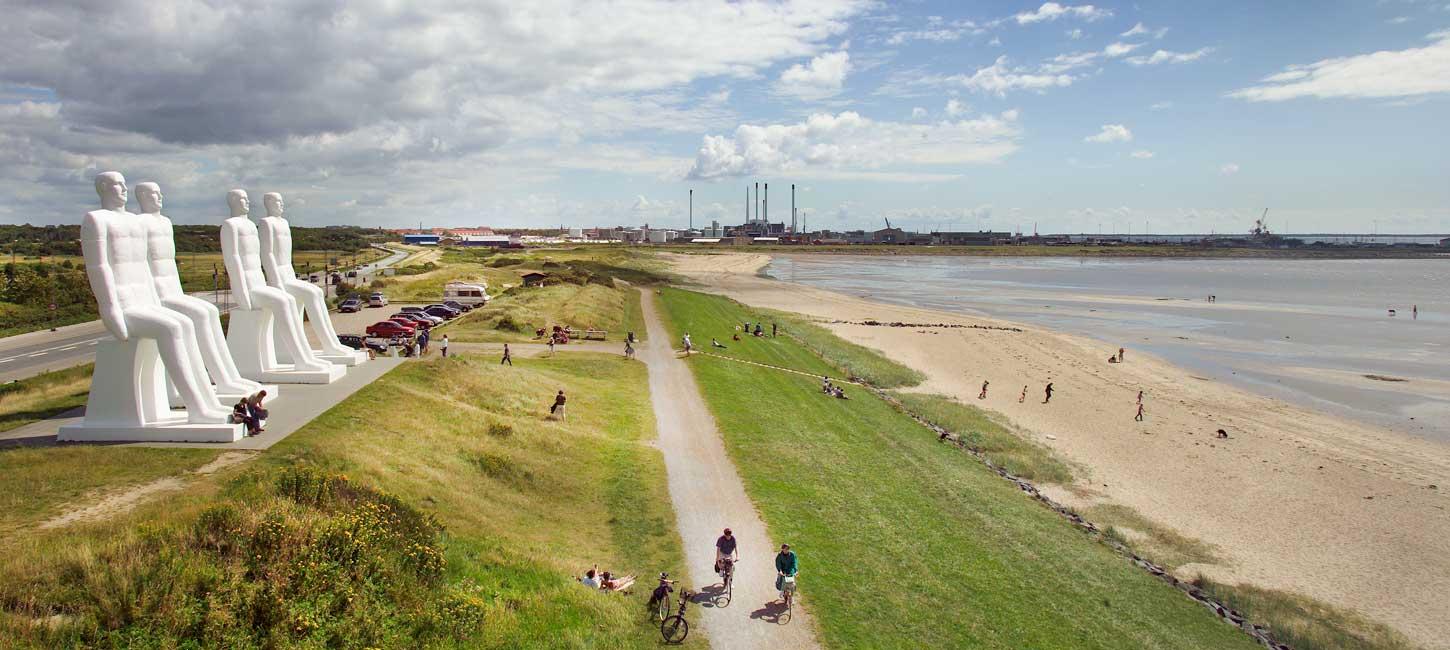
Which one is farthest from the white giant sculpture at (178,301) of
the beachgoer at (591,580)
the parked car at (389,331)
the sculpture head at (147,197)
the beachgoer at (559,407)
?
the parked car at (389,331)

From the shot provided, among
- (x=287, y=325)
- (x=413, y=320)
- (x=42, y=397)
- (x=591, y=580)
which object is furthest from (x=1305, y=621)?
(x=413, y=320)

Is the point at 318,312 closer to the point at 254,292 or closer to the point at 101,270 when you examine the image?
the point at 254,292

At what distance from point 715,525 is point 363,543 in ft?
25.9

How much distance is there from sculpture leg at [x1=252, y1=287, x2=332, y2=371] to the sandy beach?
23.2 metres

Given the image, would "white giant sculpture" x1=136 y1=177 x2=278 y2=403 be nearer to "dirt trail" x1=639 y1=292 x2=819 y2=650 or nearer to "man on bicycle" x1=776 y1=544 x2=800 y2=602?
"dirt trail" x1=639 y1=292 x2=819 y2=650

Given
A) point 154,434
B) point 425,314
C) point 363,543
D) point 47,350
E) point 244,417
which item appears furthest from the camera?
point 425,314

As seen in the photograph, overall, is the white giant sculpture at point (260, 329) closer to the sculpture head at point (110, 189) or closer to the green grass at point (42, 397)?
the green grass at point (42, 397)

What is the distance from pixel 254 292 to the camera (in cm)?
2272

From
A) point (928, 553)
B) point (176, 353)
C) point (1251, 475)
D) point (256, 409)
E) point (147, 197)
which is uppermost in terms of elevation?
point (147, 197)

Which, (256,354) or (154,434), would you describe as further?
(256,354)

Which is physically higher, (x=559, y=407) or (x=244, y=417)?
(x=244, y=417)

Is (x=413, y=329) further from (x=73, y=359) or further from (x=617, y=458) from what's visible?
(x=617, y=458)

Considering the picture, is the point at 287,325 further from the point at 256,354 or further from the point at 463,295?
the point at 463,295

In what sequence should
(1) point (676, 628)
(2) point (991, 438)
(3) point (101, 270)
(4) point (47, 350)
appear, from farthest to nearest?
1. (4) point (47, 350)
2. (2) point (991, 438)
3. (3) point (101, 270)
4. (1) point (676, 628)
